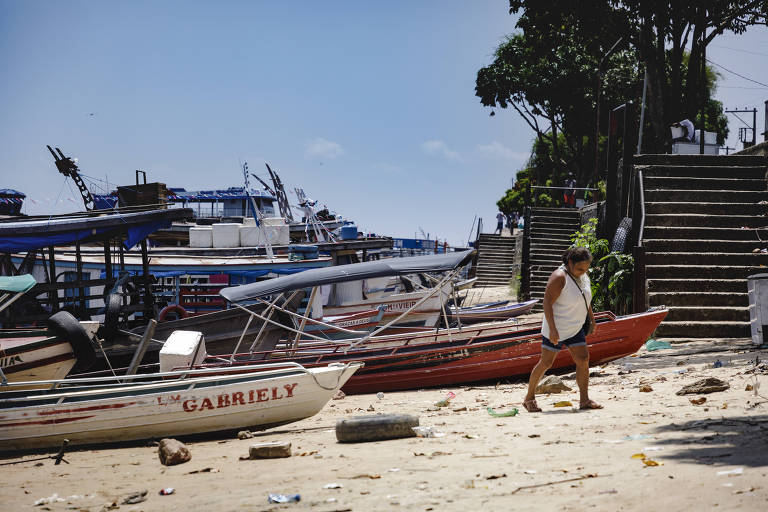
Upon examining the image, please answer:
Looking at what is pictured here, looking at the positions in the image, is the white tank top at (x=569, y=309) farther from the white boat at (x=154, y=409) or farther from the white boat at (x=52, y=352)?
the white boat at (x=52, y=352)

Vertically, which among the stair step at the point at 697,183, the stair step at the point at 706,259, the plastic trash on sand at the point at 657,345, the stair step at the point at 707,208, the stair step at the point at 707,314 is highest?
the stair step at the point at 697,183

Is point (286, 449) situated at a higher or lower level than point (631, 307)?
lower

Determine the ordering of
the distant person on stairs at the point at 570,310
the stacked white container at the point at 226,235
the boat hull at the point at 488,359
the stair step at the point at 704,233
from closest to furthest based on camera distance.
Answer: the distant person on stairs at the point at 570,310, the boat hull at the point at 488,359, the stair step at the point at 704,233, the stacked white container at the point at 226,235

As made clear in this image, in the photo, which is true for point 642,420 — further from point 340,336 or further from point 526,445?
point 340,336

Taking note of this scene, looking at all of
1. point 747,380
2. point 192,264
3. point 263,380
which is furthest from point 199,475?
point 192,264

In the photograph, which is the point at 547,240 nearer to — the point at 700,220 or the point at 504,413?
the point at 700,220

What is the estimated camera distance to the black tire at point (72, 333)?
9.08m

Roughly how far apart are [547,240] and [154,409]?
1688 centimetres

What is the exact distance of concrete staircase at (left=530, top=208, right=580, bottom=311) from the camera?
2033cm

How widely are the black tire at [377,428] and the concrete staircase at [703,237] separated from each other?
6.29 m

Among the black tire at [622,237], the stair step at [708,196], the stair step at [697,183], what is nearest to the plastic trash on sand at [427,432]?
the black tire at [622,237]

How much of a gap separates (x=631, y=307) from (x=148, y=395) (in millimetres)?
8110

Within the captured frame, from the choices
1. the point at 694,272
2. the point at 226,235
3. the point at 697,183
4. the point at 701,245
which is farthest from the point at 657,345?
the point at 226,235

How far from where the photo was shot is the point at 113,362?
430 inches
